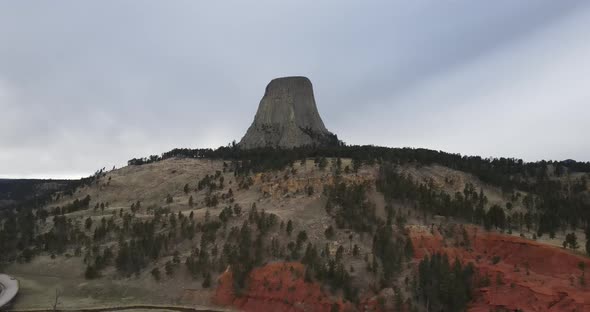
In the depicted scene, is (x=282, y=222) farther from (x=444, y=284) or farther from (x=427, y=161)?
(x=427, y=161)

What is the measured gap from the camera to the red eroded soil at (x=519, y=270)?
18.3 metres

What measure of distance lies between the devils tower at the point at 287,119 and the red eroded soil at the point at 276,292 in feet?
95.1

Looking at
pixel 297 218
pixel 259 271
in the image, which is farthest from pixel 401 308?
pixel 297 218

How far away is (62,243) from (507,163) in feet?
125

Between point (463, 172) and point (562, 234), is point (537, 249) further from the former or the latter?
point (463, 172)

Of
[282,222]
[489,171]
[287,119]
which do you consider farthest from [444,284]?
[287,119]

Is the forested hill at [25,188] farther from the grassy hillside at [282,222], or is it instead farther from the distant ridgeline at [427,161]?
the distant ridgeline at [427,161]

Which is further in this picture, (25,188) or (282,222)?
(25,188)

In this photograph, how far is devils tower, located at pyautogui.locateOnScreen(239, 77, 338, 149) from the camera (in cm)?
5412

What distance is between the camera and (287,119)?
183ft

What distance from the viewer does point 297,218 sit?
1175 inches

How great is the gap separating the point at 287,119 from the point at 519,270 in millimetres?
37108

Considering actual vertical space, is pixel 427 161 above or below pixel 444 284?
above

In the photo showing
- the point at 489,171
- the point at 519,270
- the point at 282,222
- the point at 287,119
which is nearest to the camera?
the point at 519,270
